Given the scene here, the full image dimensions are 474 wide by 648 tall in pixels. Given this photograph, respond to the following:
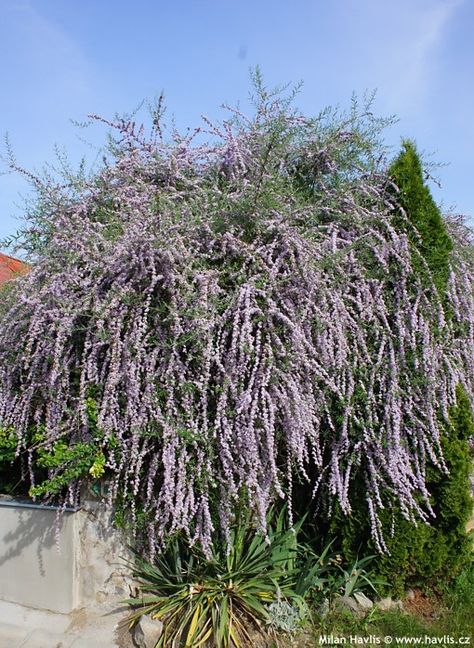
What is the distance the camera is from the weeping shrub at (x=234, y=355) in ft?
9.36

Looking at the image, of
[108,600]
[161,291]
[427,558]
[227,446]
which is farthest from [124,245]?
[427,558]

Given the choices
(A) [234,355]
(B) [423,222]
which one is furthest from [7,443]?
(B) [423,222]

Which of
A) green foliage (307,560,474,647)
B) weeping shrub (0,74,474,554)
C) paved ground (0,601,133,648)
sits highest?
weeping shrub (0,74,474,554)

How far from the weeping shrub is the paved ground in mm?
505

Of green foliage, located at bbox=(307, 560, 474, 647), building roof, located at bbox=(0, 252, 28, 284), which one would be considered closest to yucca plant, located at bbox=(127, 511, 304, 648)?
green foliage, located at bbox=(307, 560, 474, 647)

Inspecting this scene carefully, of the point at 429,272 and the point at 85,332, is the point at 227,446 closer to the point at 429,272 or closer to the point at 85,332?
the point at 85,332

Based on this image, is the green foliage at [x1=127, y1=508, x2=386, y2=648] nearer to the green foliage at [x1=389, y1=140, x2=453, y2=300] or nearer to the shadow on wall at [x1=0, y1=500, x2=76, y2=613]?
the shadow on wall at [x1=0, y1=500, x2=76, y2=613]

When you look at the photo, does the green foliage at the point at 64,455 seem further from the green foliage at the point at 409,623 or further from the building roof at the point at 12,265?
the green foliage at the point at 409,623

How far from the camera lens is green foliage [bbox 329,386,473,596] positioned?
3.26 metres

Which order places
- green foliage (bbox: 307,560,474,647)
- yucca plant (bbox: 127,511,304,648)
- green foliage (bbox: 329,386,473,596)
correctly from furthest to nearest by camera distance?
green foliage (bbox: 329,386,473,596), green foliage (bbox: 307,560,474,647), yucca plant (bbox: 127,511,304,648)

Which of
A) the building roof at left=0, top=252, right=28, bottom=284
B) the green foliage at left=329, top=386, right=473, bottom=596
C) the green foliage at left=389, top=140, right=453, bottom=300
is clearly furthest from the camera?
the building roof at left=0, top=252, right=28, bottom=284

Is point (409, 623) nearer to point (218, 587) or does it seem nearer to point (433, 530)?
point (433, 530)

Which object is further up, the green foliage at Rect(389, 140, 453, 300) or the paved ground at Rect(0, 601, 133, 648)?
the green foliage at Rect(389, 140, 453, 300)

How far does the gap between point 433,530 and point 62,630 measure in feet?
7.79
